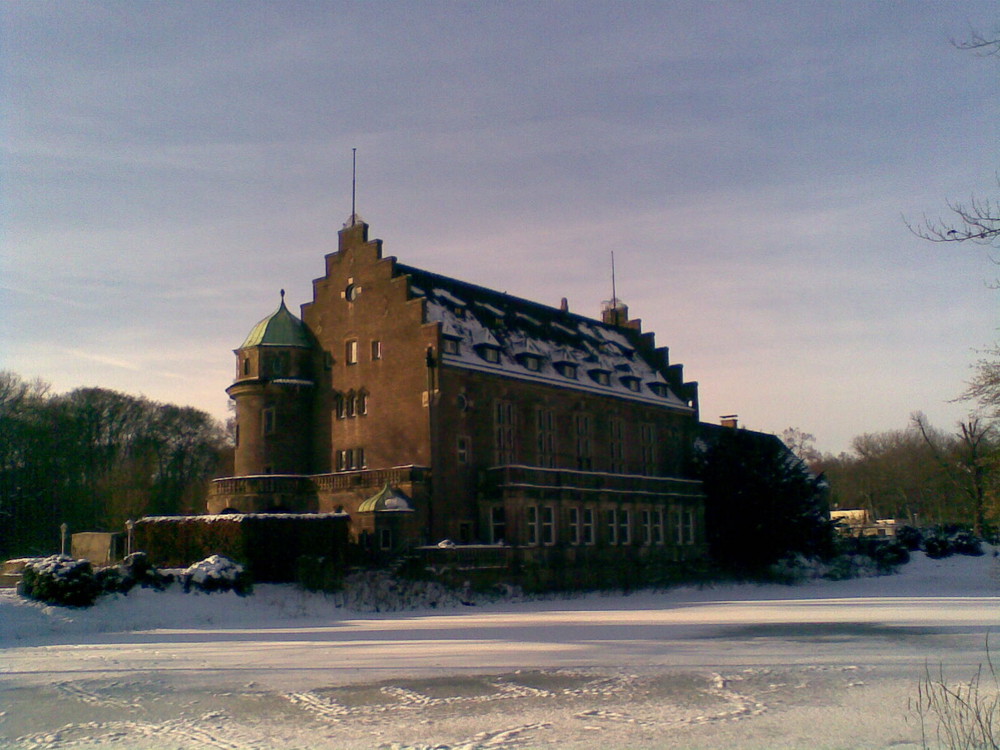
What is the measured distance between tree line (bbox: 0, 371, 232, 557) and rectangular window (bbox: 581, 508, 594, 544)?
98.9 ft

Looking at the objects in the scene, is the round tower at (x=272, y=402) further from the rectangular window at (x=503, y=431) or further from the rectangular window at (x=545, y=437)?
the rectangular window at (x=545, y=437)

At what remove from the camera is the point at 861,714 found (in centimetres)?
1259

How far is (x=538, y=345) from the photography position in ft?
170

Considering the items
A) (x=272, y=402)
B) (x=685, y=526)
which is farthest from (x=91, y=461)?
(x=685, y=526)

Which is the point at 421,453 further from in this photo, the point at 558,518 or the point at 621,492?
the point at 621,492

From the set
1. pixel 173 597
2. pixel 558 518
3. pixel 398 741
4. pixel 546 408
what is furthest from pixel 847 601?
pixel 398 741

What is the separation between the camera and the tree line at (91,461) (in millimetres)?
56438

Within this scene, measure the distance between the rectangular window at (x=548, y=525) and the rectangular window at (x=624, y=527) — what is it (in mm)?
5760

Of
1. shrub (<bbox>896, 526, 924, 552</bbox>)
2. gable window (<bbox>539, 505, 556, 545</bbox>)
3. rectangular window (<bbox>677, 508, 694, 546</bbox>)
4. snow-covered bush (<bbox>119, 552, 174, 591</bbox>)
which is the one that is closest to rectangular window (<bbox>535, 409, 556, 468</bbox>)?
gable window (<bbox>539, 505, 556, 545</bbox>)

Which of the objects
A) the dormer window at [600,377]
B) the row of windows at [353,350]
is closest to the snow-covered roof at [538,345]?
the dormer window at [600,377]

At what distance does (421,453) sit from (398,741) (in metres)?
31.7

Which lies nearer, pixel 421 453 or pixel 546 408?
pixel 421 453

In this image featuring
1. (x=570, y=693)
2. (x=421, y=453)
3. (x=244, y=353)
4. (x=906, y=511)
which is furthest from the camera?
(x=906, y=511)

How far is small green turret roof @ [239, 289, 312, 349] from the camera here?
47.8 meters
